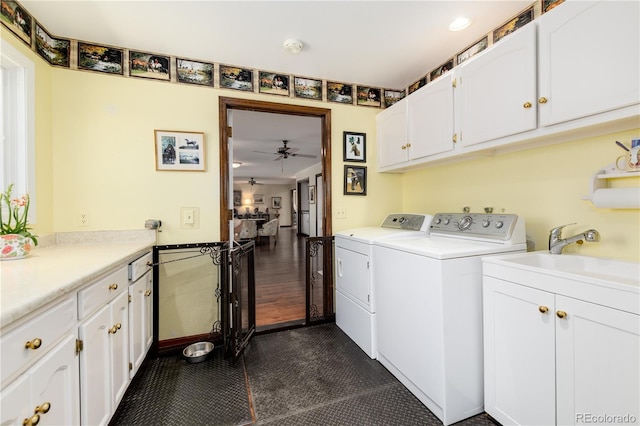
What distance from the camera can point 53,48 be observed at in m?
2.00

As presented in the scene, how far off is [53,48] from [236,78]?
1.27 metres

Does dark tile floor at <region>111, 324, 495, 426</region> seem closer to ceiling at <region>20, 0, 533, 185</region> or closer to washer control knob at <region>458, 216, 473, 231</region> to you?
washer control knob at <region>458, 216, 473, 231</region>

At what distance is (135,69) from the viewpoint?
7.21 feet

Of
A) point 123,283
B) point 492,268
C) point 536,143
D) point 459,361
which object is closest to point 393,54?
point 536,143

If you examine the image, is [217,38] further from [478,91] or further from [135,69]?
[478,91]

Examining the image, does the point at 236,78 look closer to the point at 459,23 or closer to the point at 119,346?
the point at 459,23

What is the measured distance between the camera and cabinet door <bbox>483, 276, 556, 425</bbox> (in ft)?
3.99

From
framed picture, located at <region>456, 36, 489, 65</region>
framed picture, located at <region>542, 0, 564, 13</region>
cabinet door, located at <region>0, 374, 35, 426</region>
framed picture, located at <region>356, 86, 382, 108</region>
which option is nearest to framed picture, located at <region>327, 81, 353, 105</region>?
framed picture, located at <region>356, 86, 382, 108</region>

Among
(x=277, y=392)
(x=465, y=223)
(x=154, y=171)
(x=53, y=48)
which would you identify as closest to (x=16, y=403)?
(x=277, y=392)

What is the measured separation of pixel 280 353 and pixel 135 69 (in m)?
2.55

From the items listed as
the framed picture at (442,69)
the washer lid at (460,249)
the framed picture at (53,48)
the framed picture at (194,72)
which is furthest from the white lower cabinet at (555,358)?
the framed picture at (53,48)

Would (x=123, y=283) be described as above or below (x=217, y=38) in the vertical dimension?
below

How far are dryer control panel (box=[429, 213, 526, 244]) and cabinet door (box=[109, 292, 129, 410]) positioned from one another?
2135mm

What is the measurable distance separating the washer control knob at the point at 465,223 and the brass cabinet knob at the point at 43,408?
2.21 metres
